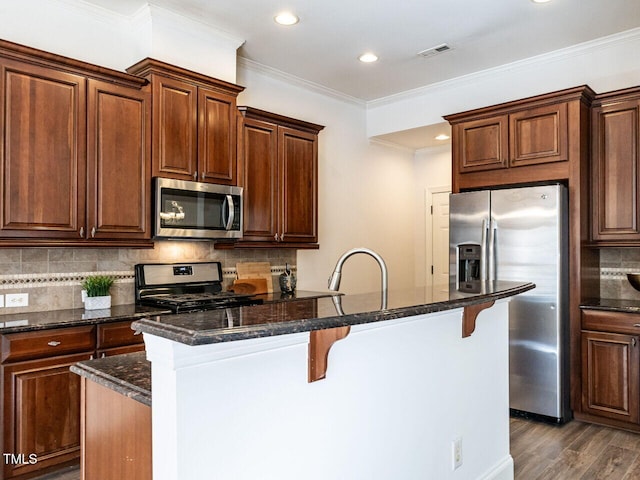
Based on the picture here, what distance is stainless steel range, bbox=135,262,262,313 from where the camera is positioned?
3.24 metres

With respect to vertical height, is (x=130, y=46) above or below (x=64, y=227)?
above

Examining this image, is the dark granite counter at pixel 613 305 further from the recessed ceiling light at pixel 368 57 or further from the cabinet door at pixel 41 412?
the cabinet door at pixel 41 412

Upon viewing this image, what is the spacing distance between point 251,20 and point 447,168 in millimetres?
3256

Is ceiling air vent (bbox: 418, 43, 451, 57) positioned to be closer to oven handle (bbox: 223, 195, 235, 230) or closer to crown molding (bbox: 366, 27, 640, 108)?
crown molding (bbox: 366, 27, 640, 108)

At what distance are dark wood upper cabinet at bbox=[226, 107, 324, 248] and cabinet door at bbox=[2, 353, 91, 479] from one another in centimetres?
151

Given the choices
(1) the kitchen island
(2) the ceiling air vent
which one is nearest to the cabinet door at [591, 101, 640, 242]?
(2) the ceiling air vent

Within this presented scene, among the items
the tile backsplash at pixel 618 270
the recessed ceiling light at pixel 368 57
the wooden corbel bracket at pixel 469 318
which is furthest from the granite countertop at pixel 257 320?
the recessed ceiling light at pixel 368 57

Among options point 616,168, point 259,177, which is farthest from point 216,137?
point 616,168

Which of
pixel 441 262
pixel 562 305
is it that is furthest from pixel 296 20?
pixel 441 262

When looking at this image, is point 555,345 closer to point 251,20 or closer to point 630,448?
point 630,448

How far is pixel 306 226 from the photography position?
14.1 ft

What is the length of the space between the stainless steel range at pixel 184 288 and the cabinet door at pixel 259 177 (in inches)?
17.9

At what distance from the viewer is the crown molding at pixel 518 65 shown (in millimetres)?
3801

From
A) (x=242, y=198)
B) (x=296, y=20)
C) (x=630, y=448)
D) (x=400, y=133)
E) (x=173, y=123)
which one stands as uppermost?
(x=296, y=20)
